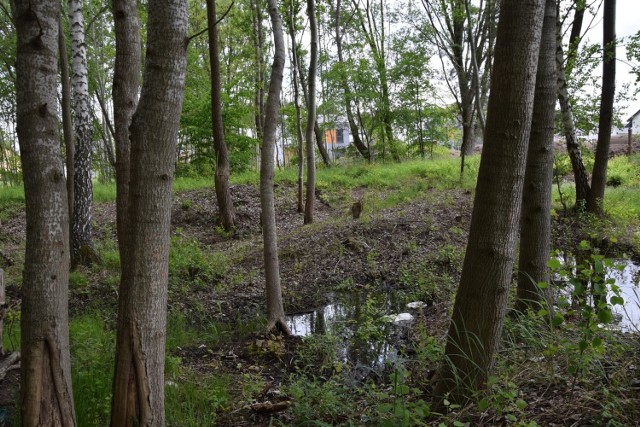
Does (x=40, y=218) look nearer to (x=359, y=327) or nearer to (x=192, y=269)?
(x=359, y=327)

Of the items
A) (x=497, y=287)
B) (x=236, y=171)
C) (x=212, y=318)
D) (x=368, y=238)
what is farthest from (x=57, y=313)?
(x=236, y=171)

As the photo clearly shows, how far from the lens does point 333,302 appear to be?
7.48 metres

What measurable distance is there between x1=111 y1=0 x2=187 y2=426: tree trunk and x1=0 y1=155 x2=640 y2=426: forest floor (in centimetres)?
110

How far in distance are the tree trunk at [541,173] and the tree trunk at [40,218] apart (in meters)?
3.82

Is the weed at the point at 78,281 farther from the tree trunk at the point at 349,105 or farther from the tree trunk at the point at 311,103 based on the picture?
the tree trunk at the point at 349,105

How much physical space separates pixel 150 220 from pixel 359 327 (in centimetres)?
386

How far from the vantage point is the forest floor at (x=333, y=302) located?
2863 millimetres

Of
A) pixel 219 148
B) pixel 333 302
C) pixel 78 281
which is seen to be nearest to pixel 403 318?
pixel 333 302

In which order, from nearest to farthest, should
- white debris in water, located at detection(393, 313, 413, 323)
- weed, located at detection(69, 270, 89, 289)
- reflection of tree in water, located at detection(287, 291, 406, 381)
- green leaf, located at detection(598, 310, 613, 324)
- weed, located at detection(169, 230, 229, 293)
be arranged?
1. green leaf, located at detection(598, 310, 613, 324)
2. reflection of tree in water, located at detection(287, 291, 406, 381)
3. white debris in water, located at detection(393, 313, 413, 323)
4. weed, located at detection(69, 270, 89, 289)
5. weed, located at detection(169, 230, 229, 293)

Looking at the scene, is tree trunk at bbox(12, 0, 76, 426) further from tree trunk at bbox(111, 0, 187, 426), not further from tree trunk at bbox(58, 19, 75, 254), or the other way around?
tree trunk at bbox(58, 19, 75, 254)

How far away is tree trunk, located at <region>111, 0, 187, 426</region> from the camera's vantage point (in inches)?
108

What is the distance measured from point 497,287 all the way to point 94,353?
3670 millimetres

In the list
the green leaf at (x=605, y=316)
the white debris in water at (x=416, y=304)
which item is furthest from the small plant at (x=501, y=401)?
the white debris in water at (x=416, y=304)

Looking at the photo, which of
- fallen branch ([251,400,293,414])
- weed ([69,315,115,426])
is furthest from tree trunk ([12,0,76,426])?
fallen branch ([251,400,293,414])
